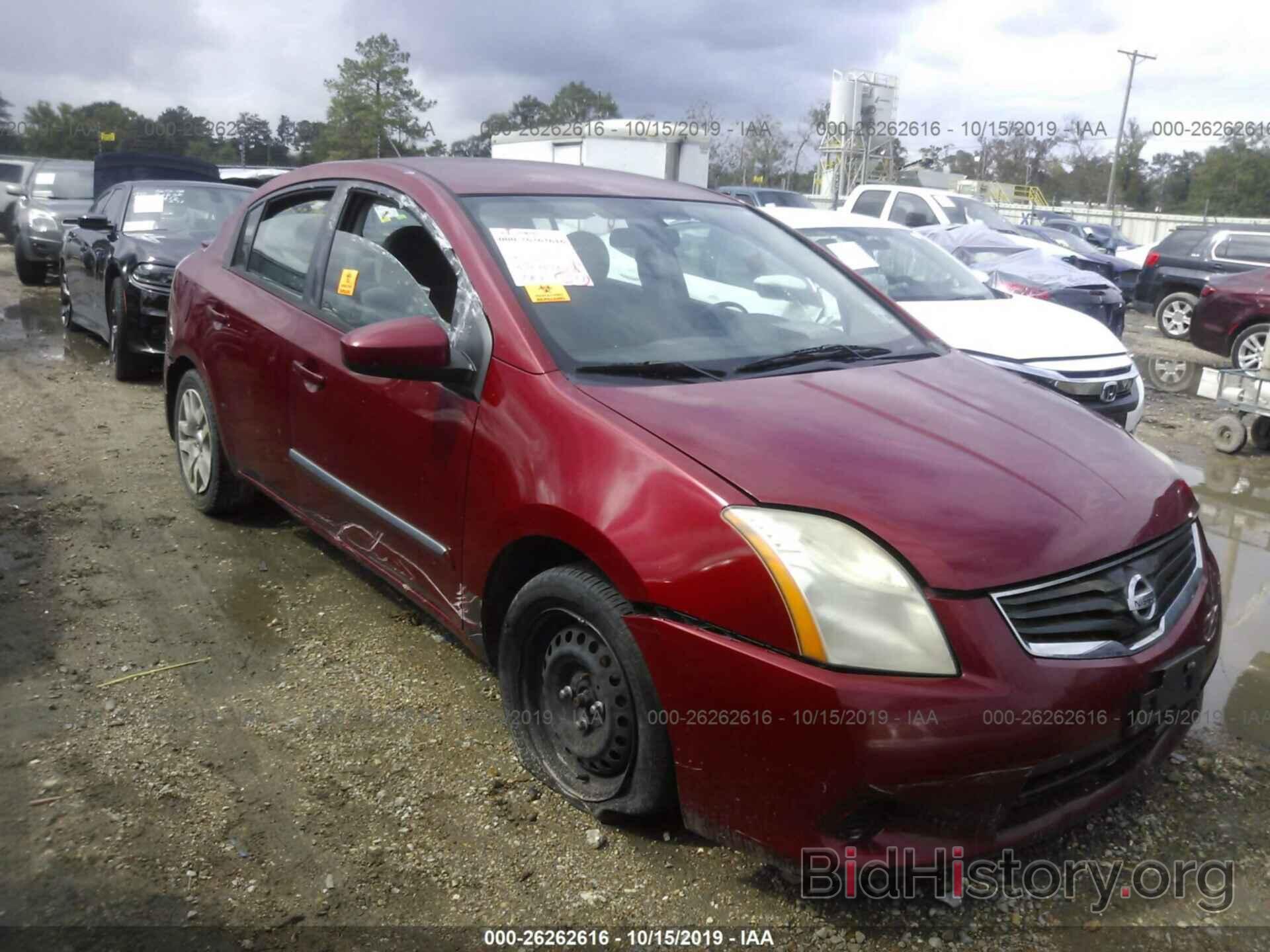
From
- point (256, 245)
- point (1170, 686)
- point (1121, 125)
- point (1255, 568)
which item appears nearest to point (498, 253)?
point (256, 245)

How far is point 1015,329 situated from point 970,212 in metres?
8.66

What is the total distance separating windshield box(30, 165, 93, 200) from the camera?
15047mm

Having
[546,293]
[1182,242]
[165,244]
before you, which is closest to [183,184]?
[165,244]

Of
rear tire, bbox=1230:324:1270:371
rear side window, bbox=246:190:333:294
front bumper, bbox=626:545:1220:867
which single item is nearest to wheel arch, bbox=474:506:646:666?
front bumper, bbox=626:545:1220:867

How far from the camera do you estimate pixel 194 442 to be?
4.90 metres

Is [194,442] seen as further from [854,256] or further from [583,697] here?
[854,256]

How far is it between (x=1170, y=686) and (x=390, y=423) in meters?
2.28

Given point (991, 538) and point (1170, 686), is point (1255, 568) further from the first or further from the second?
point (991, 538)

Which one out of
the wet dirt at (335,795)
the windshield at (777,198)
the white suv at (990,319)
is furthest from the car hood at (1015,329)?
the windshield at (777,198)

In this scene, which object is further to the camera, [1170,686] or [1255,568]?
[1255,568]

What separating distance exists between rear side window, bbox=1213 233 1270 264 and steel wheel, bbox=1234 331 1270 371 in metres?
4.17

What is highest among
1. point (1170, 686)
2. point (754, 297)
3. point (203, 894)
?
point (754, 297)

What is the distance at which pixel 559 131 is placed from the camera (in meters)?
23.2
